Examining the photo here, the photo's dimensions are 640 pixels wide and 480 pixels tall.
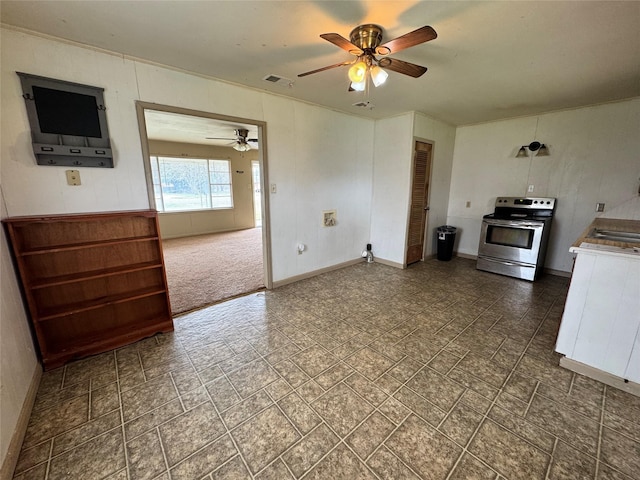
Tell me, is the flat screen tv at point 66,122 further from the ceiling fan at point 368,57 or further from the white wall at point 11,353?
the ceiling fan at point 368,57

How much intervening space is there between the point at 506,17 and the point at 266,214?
112 inches

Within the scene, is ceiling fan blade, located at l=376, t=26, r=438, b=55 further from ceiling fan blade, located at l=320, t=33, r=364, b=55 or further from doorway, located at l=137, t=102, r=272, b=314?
doorway, located at l=137, t=102, r=272, b=314

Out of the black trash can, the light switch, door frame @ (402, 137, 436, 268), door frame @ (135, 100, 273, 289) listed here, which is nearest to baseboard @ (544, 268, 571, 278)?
the black trash can

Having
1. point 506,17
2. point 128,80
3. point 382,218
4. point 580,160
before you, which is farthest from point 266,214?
point 580,160

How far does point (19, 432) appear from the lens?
1517mm

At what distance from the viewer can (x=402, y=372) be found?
2.09 meters

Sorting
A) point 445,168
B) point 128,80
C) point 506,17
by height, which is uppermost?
point 506,17

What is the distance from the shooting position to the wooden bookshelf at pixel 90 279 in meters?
2.05

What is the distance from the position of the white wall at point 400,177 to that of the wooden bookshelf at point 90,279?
11.5ft

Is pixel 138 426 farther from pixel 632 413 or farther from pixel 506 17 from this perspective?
pixel 506 17

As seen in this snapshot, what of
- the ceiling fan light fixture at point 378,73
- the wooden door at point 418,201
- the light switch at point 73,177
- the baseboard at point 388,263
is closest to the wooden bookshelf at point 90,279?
the light switch at point 73,177

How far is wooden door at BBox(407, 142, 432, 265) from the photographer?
172 inches

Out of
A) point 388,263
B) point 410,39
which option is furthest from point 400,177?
point 410,39

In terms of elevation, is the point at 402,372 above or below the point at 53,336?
below
